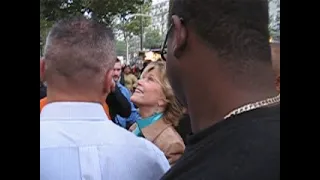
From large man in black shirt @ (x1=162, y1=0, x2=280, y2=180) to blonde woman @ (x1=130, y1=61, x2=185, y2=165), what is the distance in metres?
1.30

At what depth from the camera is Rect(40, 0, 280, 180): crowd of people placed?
0.74 metres

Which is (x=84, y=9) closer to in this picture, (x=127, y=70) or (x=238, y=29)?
(x=238, y=29)

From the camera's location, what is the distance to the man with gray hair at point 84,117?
45.1 inches

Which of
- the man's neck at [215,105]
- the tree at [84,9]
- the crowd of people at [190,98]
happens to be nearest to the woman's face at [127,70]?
the tree at [84,9]

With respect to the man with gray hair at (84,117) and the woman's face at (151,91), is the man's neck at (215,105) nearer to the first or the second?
the man with gray hair at (84,117)

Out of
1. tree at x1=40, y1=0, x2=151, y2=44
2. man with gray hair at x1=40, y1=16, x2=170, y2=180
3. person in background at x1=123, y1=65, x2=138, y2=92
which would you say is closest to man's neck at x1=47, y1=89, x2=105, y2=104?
man with gray hair at x1=40, y1=16, x2=170, y2=180

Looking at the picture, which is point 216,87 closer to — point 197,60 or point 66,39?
point 197,60

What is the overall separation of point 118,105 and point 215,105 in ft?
8.68

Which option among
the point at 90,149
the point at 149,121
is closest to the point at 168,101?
the point at 149,121

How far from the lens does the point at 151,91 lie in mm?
2414

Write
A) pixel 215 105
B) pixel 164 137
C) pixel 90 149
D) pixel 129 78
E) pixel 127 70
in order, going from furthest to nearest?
1. pixel 127 70
2. pixel 129 78
3. pixel 164 137
4. pixel 90 149
5. pixel 215 105
